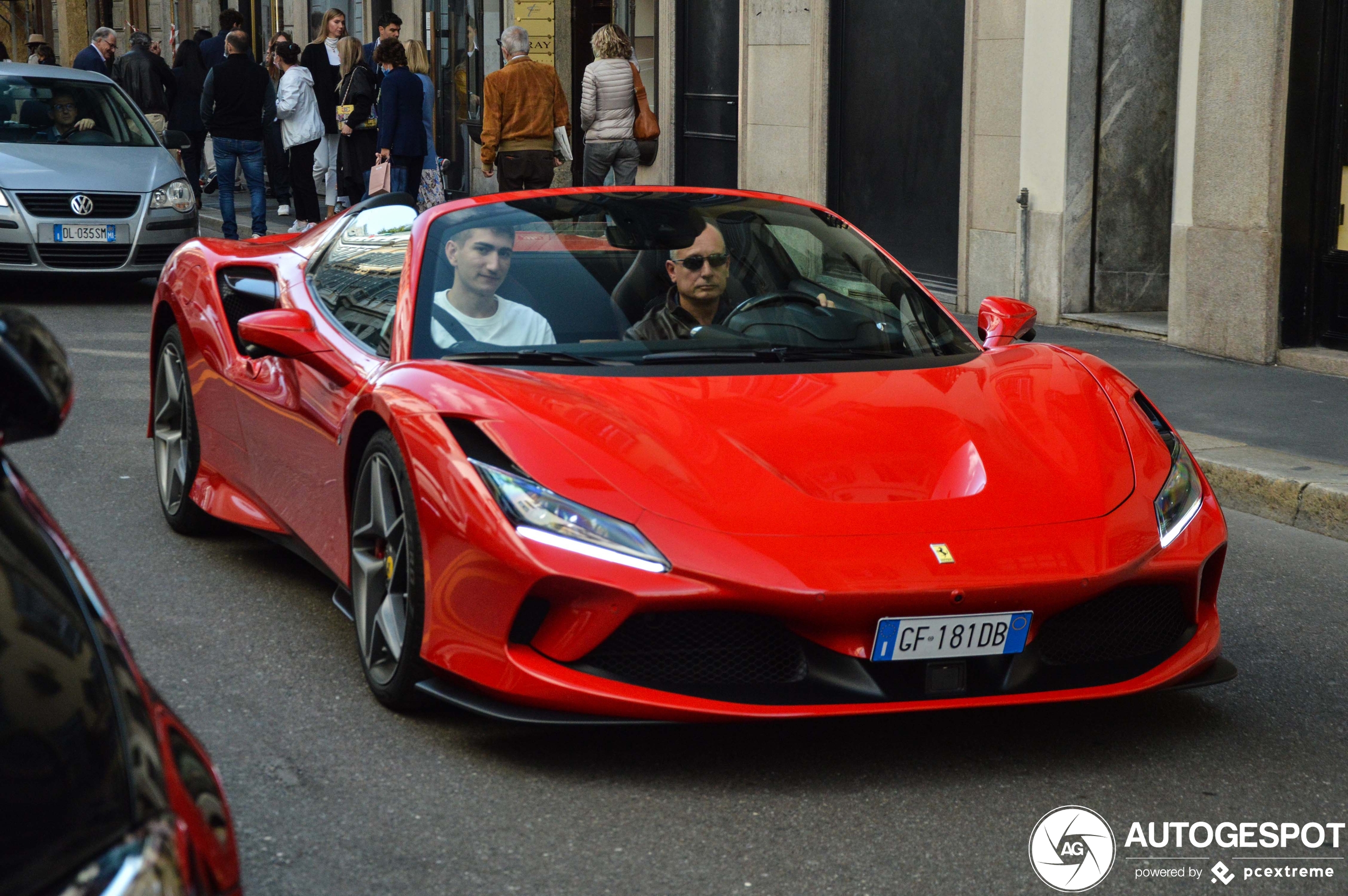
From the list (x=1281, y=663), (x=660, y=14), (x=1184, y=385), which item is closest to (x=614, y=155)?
(x=660, y=14)

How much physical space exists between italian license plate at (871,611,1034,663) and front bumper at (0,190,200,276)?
10.4 meters

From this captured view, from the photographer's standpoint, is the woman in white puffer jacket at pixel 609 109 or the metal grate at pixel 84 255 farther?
the woman in white puffer jacket at pixel 609 109

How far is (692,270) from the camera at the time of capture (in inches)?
189

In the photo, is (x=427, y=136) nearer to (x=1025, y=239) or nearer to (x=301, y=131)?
(x=301, y=131)

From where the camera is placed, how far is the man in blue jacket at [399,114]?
1496 cm

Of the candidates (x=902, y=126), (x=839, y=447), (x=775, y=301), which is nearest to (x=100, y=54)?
(x=902, y=126)

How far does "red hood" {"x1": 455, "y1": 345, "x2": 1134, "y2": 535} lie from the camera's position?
12.2ft

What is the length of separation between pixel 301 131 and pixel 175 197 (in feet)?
11.9

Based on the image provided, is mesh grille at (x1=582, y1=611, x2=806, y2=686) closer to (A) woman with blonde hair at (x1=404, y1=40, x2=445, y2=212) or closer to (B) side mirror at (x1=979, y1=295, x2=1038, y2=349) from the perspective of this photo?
(B) side mirror at (x1=979, y1=295, x2=1038, y2=349)

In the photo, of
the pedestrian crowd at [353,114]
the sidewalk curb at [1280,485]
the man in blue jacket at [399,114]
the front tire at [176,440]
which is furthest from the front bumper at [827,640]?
the man in blue jacket at [399,114]

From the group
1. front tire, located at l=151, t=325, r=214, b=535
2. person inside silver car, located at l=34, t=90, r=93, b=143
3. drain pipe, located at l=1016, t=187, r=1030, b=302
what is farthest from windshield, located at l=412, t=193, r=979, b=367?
person inside silver car, located at l=34, t=90, r=93, b=143

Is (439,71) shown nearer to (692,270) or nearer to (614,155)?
(614,155)

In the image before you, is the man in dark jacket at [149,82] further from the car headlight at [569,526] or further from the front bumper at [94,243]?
the car headlight at [569,526]

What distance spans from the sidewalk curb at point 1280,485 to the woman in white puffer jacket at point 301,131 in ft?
37.0
